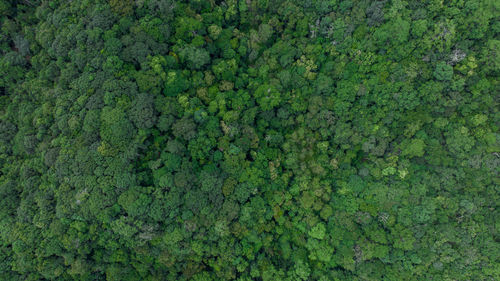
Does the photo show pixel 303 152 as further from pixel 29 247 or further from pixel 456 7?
pixel 29 247

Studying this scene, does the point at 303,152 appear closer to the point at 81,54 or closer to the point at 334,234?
the point at 334,234

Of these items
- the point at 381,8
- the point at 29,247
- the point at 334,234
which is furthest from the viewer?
the point at 334,234

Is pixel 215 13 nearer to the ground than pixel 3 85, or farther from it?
farther from it

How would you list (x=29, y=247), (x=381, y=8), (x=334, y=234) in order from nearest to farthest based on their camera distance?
1. (x=29, y=247)
2. (x=381, y=8)
3. (x=334, y=234)

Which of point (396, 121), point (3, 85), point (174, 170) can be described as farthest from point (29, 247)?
point (396, 121)

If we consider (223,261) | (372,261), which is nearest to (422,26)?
(372,261)

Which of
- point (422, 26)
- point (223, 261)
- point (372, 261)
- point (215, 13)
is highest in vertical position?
point (422, 26)

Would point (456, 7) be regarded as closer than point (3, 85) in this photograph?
Yes
